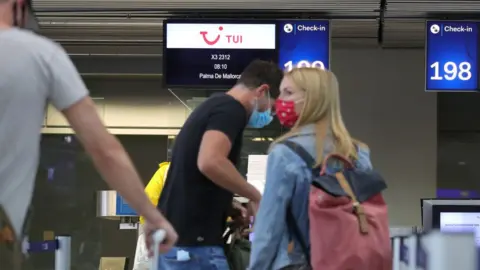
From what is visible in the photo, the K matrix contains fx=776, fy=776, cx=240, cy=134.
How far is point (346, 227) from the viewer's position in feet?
8.57

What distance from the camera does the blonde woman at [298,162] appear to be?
9.06ft

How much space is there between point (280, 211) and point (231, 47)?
4568 mm

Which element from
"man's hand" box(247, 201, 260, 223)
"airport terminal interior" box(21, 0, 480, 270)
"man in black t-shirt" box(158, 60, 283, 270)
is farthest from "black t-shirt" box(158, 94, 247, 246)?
Result: "airport terminal interior" box(21, 0, 480, 270)

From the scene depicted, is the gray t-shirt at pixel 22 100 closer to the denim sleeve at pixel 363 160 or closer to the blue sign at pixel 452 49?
the denim sleeve at pixel 363 160

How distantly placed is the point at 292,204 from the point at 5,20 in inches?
47.6

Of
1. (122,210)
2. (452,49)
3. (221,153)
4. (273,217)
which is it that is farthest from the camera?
(122,210)

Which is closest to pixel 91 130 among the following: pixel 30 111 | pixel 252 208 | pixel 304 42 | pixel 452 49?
pixel 30 111

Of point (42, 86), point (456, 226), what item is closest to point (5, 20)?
point (42, 86)

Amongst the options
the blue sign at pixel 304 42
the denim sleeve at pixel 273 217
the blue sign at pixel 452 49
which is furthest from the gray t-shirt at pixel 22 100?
the blue sign at pixel 452 49

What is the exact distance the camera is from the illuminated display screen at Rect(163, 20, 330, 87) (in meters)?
7.17

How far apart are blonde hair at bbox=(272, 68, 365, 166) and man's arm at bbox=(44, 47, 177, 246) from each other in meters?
0.81

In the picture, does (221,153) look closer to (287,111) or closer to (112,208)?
(287,111)

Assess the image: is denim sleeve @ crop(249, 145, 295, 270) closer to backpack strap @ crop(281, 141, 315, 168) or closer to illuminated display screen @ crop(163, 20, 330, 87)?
backpack strap @ crop(281, 141, 315, 168)

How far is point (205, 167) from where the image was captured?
3.27 metres
